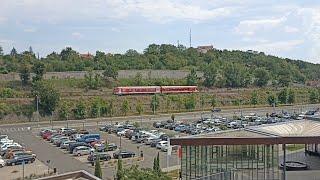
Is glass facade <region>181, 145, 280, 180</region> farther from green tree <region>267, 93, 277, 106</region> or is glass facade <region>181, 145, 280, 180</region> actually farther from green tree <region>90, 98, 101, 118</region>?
green tree <region>267, 93, 277, 106</region>

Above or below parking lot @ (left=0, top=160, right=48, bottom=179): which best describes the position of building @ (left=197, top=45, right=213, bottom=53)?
above

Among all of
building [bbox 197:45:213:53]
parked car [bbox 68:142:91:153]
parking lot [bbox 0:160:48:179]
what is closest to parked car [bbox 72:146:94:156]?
parked car [bbox 68:142:91:153]

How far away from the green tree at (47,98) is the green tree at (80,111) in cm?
212

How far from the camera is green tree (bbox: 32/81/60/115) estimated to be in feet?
158

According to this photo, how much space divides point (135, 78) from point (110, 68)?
3.87m

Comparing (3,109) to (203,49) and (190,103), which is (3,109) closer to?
(190,103)

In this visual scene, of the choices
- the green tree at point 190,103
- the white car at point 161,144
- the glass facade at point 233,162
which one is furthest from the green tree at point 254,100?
the glass facade at point 233,162

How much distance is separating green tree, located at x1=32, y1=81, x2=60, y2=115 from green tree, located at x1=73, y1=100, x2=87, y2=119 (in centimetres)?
212

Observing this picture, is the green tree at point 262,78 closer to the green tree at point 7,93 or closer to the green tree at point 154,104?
the green tree at point 154,104

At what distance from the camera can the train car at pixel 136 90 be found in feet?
187

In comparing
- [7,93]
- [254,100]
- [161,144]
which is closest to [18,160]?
[161,144]

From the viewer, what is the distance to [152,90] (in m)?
59.0

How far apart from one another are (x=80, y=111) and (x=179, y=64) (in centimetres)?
3394

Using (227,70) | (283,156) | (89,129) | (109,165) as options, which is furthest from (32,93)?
(283,156)
